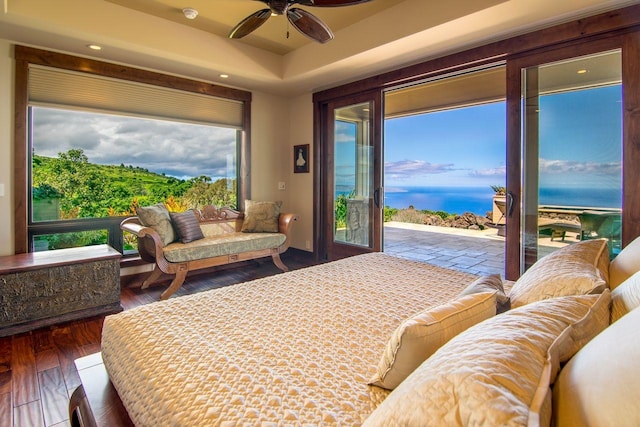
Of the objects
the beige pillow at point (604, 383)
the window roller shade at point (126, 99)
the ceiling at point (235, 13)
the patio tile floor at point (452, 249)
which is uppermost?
the ceiling at point (235, 13)

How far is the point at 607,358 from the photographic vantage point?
1.91ft

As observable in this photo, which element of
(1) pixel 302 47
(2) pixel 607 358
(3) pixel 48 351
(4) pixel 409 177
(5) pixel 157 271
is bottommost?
(3) pixel 48 351

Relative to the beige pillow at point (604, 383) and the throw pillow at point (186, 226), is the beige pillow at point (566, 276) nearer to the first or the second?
the beige pillow at point (604, 383)

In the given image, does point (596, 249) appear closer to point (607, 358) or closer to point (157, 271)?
point (607, 358)

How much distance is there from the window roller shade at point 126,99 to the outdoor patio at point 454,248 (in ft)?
11.0

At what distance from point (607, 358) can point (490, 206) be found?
9891mm

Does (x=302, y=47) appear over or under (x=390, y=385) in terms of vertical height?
over

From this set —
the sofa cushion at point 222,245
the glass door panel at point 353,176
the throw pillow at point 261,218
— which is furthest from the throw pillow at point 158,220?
the glass door panel at point 353,176

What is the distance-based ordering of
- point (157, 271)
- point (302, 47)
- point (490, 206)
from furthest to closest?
point (490, 206)
point (302, 47)
point (157, 271)

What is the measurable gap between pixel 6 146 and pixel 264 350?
3.78 metres

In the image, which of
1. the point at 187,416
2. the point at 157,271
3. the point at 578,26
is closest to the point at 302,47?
the point at 578,26

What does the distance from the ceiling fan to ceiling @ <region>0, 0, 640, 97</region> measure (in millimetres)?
639

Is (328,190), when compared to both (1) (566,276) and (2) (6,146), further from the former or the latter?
(1) (566,276)

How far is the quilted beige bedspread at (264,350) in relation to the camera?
94cm
